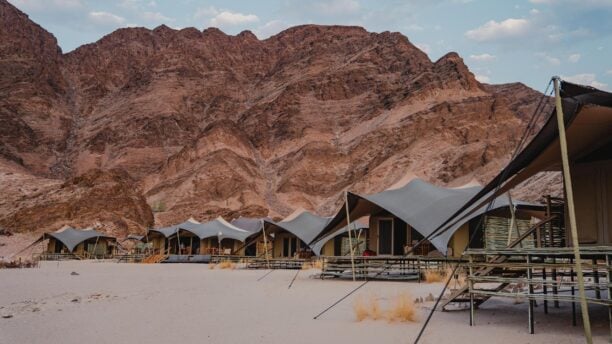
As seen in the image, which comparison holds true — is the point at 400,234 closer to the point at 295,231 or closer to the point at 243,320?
the point at 295,231

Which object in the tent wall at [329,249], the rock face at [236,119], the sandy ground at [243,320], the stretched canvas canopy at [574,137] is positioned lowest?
the sandy ground at [243,320]

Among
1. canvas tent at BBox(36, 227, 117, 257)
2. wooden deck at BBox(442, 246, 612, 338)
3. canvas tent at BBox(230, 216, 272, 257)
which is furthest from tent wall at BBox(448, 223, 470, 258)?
canvas tent at BBox(36, 227, 117, 257)

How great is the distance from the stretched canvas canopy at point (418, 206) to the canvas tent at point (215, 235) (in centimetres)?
1493

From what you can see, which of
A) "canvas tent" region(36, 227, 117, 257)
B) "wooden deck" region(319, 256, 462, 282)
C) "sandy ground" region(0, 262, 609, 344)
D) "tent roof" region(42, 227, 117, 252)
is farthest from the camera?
"canvas tent" region(36, 227, 117, 257)

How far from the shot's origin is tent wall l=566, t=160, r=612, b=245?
25.0 ft

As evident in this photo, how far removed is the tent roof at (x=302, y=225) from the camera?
87.7 feet

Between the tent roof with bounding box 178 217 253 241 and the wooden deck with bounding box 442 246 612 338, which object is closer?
the wooden deck with bounding box 442 246 612 338

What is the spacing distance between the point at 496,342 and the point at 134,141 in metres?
87.4

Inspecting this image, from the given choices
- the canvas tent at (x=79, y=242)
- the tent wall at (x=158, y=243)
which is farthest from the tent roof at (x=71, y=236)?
the tent wall at (x=158, y=243)

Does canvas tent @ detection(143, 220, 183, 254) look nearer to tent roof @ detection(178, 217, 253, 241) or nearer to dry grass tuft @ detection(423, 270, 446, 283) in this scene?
tent roof @ detection(178, 217, 253, 241)

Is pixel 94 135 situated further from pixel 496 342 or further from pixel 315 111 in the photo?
pixel 496 342

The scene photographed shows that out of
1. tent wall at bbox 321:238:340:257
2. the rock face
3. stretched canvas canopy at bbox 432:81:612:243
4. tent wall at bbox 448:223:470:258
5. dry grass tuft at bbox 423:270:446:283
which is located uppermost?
the rock face

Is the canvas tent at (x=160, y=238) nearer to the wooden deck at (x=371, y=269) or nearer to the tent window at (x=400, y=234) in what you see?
the tent window at (x=400, y=234)

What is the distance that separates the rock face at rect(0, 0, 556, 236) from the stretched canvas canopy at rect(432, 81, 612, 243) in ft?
156
